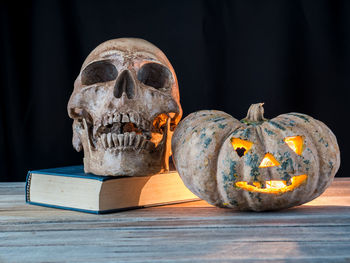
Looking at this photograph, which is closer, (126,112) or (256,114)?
(256,114)

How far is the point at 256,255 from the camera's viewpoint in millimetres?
1143

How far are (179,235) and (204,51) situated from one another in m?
1.51

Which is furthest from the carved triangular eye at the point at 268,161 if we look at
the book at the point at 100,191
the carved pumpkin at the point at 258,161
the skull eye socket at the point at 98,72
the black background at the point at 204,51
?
the black background at the point at 204,51

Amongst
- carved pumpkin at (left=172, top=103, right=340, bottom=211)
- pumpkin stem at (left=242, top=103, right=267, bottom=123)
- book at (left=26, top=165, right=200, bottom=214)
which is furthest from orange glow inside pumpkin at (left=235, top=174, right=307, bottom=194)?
book at (left=26, top=165, right=200, bottom=214)

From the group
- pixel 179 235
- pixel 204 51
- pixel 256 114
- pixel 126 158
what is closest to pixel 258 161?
pixel 256 114

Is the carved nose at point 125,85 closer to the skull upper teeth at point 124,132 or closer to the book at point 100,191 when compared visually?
the skull upper teeth at point 124,132

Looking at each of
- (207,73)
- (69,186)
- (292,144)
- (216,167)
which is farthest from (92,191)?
(207,73)

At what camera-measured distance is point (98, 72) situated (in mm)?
2004

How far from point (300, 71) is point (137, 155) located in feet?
4.23

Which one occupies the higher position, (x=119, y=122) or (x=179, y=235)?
(x=119, y=122)

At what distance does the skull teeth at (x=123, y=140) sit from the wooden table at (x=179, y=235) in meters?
0.24

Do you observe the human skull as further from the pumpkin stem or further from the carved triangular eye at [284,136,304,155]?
the carved triangular eye at [284,136,304,155]

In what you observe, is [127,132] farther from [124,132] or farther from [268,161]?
[268,161]

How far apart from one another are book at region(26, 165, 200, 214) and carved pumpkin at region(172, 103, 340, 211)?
190 millimetres
